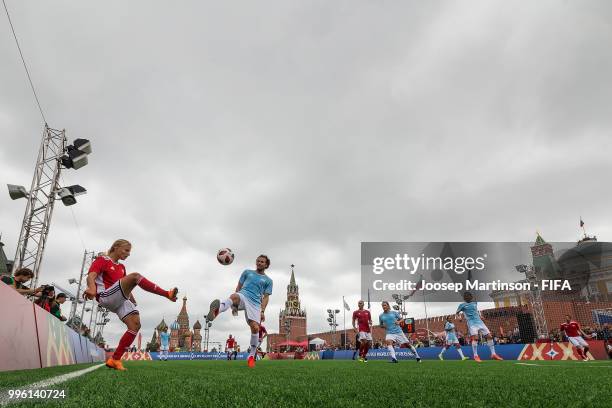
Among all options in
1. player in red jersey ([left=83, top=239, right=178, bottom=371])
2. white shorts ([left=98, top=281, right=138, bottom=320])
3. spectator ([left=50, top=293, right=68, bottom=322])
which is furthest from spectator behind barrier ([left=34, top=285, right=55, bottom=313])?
white shorts ([left=98, top=281, right=138, bottom=320])

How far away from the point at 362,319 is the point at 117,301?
32.3 ft

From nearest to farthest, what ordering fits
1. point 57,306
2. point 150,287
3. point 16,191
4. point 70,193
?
point 150,287, point 57,306, point 16,191, point 70,193

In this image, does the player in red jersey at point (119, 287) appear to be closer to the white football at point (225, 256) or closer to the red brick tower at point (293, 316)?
the white football at point (225, 256)

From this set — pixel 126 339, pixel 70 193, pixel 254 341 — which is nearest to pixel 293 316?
pixel 70 193

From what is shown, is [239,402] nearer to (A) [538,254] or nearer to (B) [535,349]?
(B) [535,349]

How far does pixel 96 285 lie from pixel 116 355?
4.86ft

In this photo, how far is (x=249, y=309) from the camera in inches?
316

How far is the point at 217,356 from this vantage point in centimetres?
4212

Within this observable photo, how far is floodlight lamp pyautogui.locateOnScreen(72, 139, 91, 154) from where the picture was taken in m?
13.0

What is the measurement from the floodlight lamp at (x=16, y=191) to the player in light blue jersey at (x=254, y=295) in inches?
354

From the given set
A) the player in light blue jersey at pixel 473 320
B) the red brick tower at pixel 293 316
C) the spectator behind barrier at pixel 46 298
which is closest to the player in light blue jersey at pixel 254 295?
the spectator behind barrier at pixel 46 298

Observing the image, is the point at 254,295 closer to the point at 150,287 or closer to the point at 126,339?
the point at 126,339

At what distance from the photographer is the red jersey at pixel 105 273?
18.5 feet

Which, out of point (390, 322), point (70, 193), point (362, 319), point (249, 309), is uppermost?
point (70, 193)
